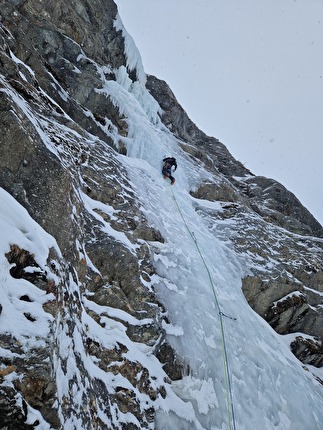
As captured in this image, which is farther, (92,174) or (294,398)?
(92,174)

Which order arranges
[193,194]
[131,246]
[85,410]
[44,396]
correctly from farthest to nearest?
[193,194] < [131,246] < [85,410] < [44,396]

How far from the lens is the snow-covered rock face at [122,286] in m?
3.30

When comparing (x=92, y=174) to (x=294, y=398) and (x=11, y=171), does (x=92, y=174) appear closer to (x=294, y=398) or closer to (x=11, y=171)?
(x=11, y=171)

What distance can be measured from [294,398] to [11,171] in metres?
6.50

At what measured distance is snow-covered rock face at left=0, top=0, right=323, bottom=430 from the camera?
330 centimetres

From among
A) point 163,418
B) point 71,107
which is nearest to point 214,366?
point 163,418

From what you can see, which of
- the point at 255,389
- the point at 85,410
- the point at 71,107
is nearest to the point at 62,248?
the point at 85,410

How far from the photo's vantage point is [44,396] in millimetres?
2844

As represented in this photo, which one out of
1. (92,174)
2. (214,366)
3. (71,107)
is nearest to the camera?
(214,366)

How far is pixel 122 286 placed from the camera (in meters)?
5.80

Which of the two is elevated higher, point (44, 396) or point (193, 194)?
point (193, 194)

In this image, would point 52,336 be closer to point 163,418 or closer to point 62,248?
point 62,248

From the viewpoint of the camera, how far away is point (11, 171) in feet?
14.5

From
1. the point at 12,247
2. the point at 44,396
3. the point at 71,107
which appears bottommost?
the point at 44,396
